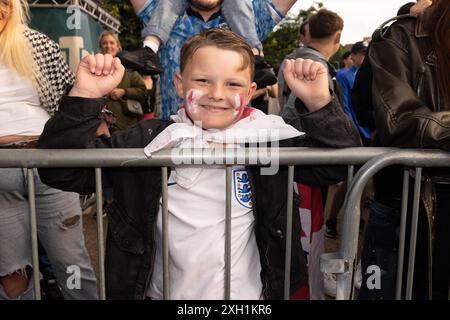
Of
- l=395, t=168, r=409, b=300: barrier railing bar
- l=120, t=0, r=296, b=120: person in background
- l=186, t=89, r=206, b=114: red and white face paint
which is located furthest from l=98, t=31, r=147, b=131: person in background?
l=395, t=168, r=409, b=300: barrier railing bar

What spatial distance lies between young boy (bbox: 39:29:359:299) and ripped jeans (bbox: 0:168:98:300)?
0.70m

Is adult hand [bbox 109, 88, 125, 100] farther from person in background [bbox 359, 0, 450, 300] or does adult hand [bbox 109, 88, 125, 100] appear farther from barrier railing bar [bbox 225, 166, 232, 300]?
barrier railing bar [bbox 225, 166, 232, 300]

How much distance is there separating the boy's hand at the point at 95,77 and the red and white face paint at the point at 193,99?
0.88 feet

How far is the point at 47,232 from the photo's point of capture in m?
2.50

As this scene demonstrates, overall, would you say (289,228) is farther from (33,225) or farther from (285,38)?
(285,38)

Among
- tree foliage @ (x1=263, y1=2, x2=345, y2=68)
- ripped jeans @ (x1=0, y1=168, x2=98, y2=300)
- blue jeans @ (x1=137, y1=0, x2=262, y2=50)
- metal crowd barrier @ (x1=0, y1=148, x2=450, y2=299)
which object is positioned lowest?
ripped jeans @ (x1=0, y1=168, x2=98, y2=300)

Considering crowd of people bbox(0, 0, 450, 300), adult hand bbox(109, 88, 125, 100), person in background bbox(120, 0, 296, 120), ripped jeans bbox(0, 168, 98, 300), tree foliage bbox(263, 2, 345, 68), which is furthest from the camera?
tree foliage bbox(263, 2, 345, 68)

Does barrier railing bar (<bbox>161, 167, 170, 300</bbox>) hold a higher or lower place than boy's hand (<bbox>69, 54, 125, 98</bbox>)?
lower

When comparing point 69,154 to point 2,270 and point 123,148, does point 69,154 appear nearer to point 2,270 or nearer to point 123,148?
point 123,148

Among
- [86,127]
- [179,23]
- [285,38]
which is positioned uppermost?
[285,38]

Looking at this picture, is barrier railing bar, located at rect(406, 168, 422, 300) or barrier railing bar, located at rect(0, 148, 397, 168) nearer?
barrier railing bar, located at rect(0, 148, 397, 168)

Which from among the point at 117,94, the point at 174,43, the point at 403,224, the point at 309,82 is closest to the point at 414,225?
the point at 403,224

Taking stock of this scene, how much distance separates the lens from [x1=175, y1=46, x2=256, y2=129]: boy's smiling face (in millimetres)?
1733

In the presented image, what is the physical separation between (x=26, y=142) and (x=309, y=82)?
1400 millimetres
